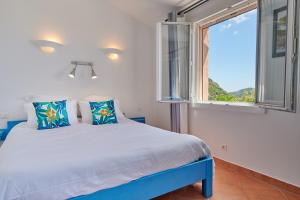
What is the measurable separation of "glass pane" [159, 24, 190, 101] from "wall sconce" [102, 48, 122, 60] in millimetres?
792

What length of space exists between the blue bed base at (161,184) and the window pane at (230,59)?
115 cm

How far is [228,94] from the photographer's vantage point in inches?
110

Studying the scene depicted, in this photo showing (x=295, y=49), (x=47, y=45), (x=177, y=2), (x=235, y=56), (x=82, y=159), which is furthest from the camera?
(x=177, y=2)

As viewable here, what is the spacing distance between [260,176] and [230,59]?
1.53 meters

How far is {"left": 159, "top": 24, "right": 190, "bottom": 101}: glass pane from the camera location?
10.5ft

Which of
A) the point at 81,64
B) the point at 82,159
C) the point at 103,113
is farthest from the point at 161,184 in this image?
the point at 81,64

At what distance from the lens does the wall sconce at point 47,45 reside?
2875 millimetres

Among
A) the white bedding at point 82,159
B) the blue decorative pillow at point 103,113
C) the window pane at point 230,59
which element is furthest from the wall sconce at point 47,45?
the window pane at point 230,59

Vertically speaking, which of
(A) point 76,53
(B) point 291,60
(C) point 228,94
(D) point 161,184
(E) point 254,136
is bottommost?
(D) point 161,184

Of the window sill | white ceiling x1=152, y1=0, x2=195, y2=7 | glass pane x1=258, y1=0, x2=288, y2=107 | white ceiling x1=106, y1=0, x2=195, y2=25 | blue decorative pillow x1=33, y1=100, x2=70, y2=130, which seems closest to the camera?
glass pane x1=258, y1=0, x2=288, y2=107

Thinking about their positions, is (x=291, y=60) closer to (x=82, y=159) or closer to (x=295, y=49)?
(x=295, y=49)

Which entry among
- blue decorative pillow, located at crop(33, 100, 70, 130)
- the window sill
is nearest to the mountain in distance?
the window sill

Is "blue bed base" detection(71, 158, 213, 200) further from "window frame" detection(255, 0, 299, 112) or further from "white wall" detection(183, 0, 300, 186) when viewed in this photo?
"window frame" detection(255, 0, 299, 112)

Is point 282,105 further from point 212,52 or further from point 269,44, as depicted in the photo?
point 212,52
